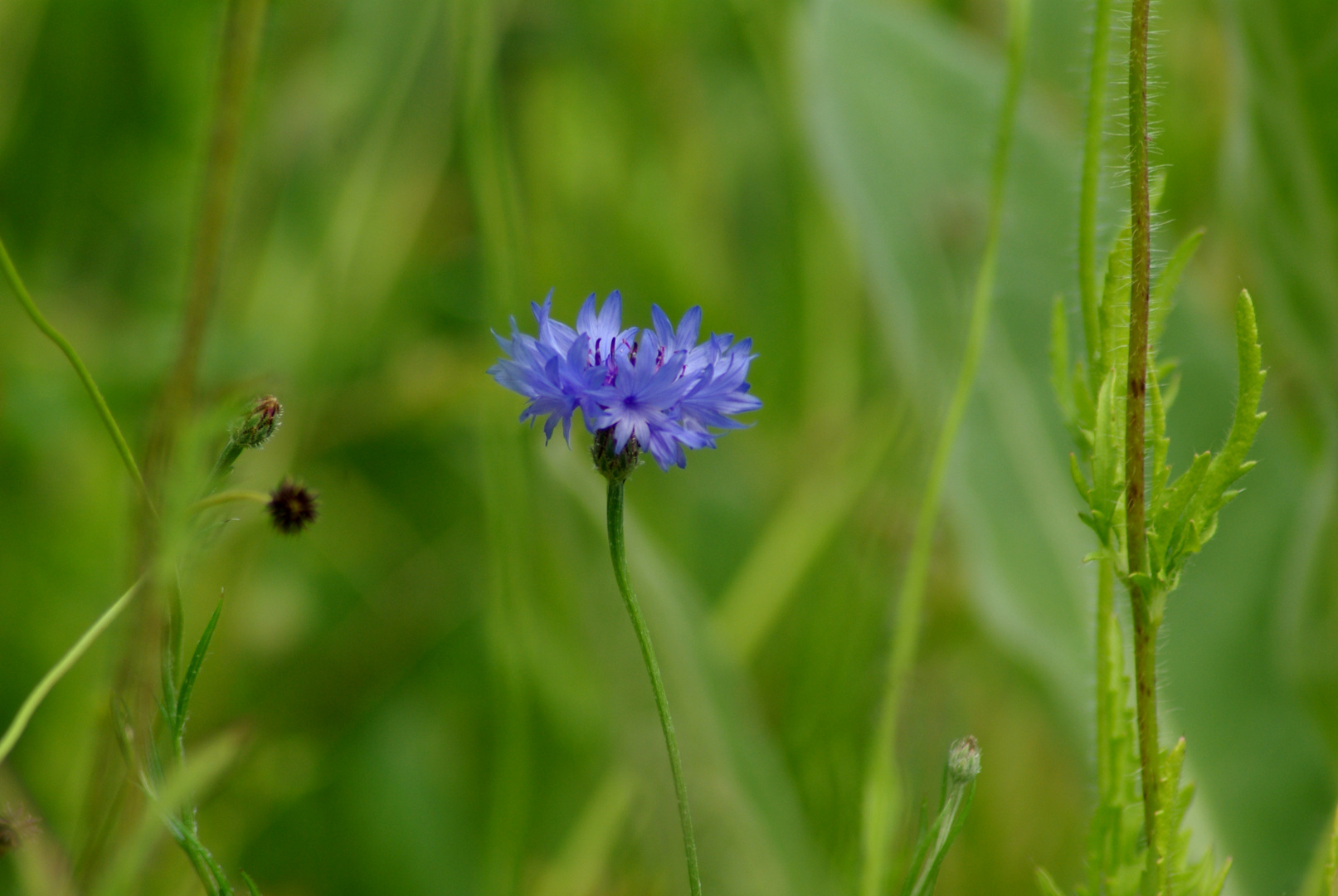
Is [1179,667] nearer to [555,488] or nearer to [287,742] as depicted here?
[555,488]

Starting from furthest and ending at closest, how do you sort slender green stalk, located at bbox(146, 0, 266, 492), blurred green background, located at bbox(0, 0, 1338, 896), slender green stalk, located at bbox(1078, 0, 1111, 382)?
blurred green background, located at bbox(0, 0, 1338, 896) → slender green stalk, located at bbox(146, 0, 266, 492) → slender green stalk, located at bbox(1078, 0, 1111, 382)

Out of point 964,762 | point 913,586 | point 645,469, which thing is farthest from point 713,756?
point 645,469

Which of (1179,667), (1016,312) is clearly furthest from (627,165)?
(1179,667)

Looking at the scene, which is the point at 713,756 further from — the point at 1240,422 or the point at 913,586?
the point at 1240,422

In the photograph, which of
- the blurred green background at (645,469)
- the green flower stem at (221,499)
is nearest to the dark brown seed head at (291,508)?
the green flower stem at (221,499)

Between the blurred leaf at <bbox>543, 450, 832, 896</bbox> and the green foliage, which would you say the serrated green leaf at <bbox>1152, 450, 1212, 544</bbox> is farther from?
the blurred leaf at <bbox>543, 450, 832, 896</bbox>

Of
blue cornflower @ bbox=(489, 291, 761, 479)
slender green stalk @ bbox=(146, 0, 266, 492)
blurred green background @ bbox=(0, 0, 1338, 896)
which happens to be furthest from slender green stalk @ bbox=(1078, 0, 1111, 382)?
slender green stalk @ bbox=(146, 0, 266, 492)
